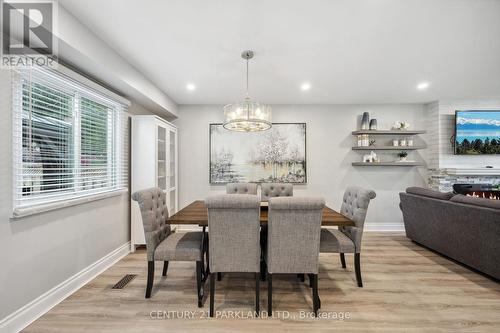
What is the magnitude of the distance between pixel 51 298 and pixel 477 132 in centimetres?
633

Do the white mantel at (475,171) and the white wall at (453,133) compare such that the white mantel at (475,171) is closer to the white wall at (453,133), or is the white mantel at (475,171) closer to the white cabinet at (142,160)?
the white wall at (453,133)

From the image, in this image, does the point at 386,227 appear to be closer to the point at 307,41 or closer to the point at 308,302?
the point at 308,302

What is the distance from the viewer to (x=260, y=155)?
4.14 m

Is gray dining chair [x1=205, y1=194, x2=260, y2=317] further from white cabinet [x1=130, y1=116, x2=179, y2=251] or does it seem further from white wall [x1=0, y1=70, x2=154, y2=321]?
white cabinet [x1=130, y1=116, x2=179, y2=251]

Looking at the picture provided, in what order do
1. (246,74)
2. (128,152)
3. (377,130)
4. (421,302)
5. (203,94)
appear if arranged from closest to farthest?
(421,302) < (246,74) < (128,152) < (203,94) < (377,130)

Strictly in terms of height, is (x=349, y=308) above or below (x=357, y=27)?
below

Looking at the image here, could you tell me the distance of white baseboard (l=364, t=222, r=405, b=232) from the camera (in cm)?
411

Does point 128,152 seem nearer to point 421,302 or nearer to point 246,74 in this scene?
point 246,74

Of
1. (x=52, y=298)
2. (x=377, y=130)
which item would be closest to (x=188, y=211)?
(x=52, y=298)

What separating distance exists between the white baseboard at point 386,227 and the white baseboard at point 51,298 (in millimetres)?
4249

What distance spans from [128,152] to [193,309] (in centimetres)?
233

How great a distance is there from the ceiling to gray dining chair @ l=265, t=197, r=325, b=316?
148 cm

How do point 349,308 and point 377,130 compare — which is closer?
point 349,308

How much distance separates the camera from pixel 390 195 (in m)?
4.14
